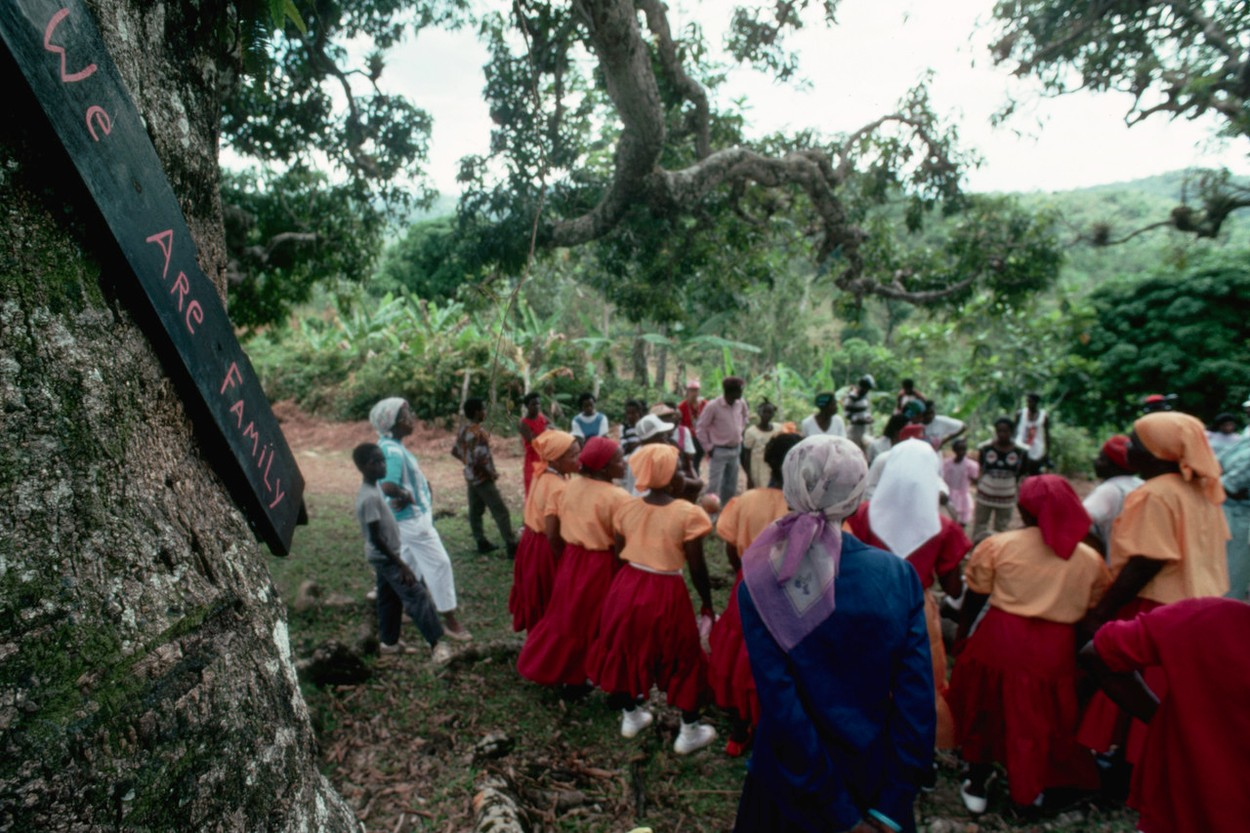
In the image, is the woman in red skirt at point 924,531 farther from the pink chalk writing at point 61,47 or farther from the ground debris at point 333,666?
the pink chalk writing at point 61,47

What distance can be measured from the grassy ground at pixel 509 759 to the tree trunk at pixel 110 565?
2.07 meters

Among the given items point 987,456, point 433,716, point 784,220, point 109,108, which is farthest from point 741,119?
point 109,108

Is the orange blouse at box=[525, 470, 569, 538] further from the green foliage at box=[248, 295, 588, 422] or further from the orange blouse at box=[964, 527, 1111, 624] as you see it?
the green foliage at box=[248, 295, 588, 422]

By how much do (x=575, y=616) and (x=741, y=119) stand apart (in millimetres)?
6389

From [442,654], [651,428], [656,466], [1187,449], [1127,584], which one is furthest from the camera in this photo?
[651,428]

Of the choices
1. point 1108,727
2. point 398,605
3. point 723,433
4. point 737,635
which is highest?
point 723,433

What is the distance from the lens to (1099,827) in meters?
3.11

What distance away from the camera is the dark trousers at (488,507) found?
21.1ft

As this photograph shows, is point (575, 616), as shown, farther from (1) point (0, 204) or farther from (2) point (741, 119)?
(2) point (741, 119)

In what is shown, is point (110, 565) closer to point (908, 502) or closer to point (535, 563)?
point (908, 502)

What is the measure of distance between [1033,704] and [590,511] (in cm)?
240

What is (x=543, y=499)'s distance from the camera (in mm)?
4531

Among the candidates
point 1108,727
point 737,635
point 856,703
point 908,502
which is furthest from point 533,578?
point 1108,727

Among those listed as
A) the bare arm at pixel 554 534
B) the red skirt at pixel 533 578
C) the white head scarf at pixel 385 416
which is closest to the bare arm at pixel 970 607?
the bare arm at pixel 554 534
